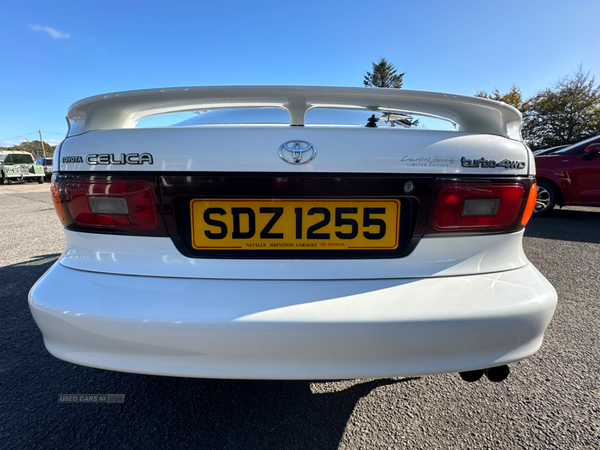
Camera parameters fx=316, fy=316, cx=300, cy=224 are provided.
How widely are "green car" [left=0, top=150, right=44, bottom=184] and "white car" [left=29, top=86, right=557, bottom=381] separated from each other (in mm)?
25646

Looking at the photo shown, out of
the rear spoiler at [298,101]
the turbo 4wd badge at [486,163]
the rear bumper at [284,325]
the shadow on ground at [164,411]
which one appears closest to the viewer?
the rear bumper at [284,325]

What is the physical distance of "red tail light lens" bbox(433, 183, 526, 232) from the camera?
1.05 metres

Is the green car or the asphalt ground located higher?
the green car

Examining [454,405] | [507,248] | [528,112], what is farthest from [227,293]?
[528,112]

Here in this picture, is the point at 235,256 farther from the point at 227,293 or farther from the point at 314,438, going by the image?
the point at 314,438

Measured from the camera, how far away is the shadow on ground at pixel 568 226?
14.2 ft

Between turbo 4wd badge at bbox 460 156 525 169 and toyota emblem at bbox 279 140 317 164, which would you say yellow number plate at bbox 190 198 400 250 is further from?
turbo 4wd badge at bbox 460 156 525 169

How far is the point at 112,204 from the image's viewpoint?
105 centimetres

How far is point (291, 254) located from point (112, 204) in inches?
24.2

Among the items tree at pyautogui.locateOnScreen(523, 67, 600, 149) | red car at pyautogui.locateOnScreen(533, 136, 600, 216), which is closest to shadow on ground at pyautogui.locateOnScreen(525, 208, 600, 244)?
red car at pyautogui.locateOnScreen(533, 136, 600, 216)

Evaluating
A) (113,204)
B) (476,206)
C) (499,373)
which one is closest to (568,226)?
(499,373)

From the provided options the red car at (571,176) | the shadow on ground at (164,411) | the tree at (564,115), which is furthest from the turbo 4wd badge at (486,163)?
the tree at (564,115)

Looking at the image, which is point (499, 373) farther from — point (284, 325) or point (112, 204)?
point (112, 204)

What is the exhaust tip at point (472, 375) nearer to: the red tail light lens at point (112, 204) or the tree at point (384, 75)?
the red tail light lens at point (112, 204)
